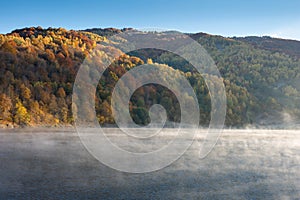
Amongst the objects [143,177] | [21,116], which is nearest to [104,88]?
[21,116]

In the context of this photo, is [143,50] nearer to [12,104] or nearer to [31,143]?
[12,104]

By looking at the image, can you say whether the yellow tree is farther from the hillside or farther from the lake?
the lake

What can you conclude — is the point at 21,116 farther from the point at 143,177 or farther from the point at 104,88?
the point at 143,177

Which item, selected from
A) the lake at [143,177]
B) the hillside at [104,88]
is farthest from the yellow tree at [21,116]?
the lake at [143,177]

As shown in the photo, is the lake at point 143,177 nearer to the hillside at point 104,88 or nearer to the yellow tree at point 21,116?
the yellow tree at point 21,116

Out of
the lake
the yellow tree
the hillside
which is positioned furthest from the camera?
the hillside

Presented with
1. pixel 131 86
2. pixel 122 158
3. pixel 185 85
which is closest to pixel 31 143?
pixel 122 158

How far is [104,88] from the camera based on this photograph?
88000 mm

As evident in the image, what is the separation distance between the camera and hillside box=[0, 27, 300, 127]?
74500 mm

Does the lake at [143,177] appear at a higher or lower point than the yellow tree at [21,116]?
higher

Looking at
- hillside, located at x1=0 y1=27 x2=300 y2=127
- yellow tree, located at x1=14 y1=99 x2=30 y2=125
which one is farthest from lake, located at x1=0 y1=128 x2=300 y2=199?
hillside, located at x1=0 y1=27 x2=300 y2=127

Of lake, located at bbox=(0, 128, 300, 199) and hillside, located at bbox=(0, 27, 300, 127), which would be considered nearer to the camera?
lake, located at bbox=(0, 128, 300, 199)

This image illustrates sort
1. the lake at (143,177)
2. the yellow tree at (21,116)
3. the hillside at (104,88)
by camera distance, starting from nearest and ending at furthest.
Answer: the lake at (143,177)
the yellow tree at (21,116)
the hillside at (104,88)

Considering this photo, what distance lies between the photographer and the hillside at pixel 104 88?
7450 cm
